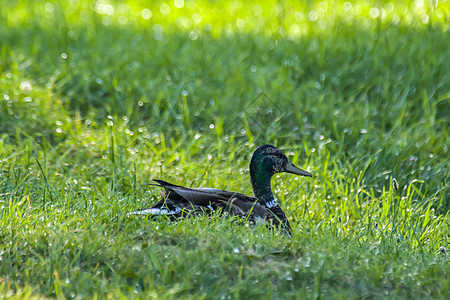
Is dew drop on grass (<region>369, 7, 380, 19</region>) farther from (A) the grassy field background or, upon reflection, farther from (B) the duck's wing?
(B) the duck's wing

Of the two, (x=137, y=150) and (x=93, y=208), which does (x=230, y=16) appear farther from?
(x=93, y=208)

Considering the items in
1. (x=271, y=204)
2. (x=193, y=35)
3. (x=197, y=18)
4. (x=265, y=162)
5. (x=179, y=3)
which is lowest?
(x=271, y=204)

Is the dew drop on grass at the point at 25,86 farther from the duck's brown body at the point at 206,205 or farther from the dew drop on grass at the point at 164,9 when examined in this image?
the dew drop on grass at the point at 164,9

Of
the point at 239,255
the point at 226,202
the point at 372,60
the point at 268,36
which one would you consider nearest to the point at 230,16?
the point at 268,36

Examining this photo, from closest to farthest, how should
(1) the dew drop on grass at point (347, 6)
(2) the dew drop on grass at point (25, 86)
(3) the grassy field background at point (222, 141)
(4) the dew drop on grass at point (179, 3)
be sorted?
(3) the grassy field background at point (222, 141), (2) the dew drop on grass at point (25, 86), (1) the dew drop on grass at point (347, 6), (4) the dew drop on grass at point (179, 3)

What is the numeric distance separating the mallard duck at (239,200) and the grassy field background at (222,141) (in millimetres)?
140

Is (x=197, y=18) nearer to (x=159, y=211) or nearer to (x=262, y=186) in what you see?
(x=262, y=186)

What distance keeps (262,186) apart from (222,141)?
1222 millimetres

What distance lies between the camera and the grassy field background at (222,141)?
3.24 m

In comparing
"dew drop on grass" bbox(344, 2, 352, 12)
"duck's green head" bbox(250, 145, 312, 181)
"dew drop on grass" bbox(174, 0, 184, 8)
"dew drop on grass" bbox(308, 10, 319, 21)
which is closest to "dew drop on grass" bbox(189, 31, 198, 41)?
"dew drop on grass" bbox(174, 0, 184, 8)

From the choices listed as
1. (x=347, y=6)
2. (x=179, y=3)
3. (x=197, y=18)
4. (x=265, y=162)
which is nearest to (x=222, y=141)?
(x=265, y=162)

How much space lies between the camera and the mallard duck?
12.8 ft

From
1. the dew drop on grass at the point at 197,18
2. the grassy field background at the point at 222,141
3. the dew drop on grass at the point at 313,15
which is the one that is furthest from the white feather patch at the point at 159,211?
the dew drop on grass at the point at 313,15

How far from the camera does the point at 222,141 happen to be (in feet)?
17.7
